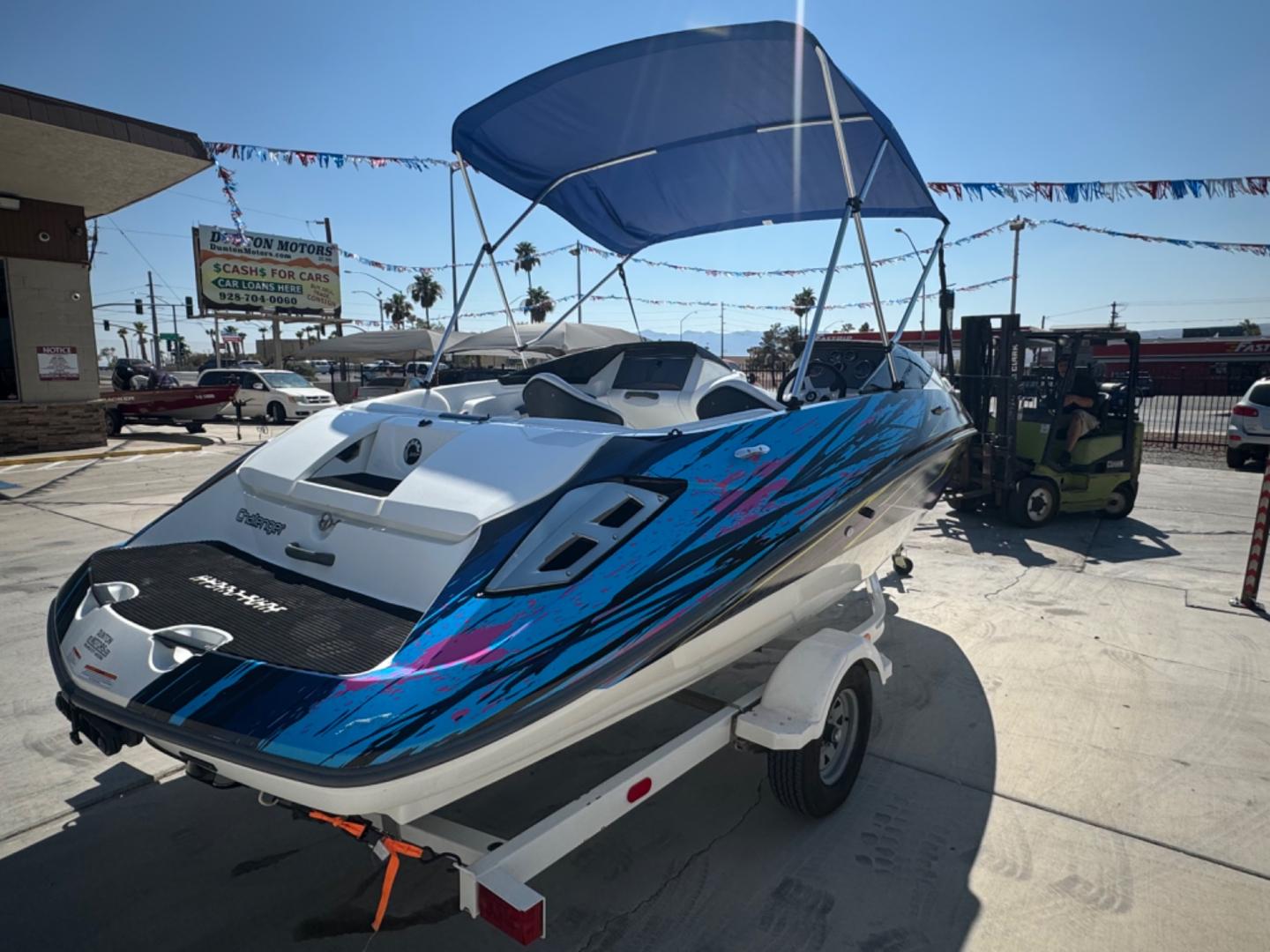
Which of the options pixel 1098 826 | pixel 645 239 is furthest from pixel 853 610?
pixel 645 239

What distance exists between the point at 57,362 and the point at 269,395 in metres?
6.14

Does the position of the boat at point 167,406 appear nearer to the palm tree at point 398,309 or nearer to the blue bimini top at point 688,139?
the blue bimini top at point 688,139

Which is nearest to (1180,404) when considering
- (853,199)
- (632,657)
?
(853,199)

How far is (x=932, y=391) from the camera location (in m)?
4.28

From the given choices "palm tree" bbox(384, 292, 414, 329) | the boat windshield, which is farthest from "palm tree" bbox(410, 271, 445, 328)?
the boat windshield

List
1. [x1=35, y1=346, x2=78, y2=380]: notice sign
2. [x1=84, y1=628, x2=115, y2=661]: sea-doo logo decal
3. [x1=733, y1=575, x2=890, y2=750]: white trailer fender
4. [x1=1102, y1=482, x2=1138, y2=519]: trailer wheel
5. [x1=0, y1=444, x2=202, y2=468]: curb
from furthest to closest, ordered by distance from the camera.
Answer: [x1=35, y1=346, x2=78, y2=380]: notice sign, [x1=0, y1=444, x2=202, y2=468]: curb, [x1=1102, y1=482, x2=1138, y2=519]: trailer wheel, [x1=733, y1=575, x2=890, y2=750]: white trailer fender, [x1=84, y1=628, x2=115, y2=661]: sea-doo logo decal

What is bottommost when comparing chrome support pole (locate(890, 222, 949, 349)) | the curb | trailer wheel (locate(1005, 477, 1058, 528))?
the curb

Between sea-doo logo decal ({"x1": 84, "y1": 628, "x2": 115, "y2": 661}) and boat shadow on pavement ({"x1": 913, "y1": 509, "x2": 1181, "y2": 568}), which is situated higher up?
sea-doo logo decal ({"x1": 84, "y1": 628, "x2": 115, "y2": 661})

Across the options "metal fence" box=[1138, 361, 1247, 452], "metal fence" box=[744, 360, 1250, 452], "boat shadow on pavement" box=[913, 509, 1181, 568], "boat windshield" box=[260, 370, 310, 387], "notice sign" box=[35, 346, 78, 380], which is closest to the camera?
"boat shadow on pavement" box=[913, 509, 1181, 568]

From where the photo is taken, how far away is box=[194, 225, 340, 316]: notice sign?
24.5 meters

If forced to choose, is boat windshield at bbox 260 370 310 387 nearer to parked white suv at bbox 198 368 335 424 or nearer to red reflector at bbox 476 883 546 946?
parked white suv at bbox 198 368 335 424

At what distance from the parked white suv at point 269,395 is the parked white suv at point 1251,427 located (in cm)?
1809

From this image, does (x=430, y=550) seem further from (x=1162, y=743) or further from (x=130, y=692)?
(x=1162, y=743)

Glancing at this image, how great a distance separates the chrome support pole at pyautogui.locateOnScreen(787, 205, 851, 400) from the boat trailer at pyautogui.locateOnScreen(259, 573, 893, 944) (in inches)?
40.2
